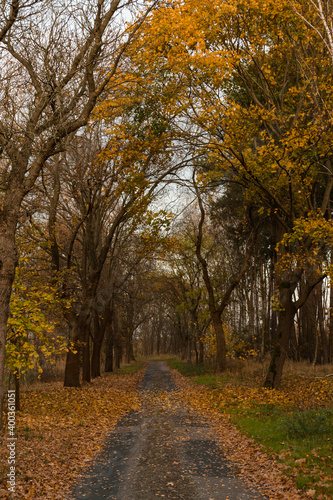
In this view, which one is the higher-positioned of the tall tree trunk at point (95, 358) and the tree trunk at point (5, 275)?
the tree trunk at point (5, 275)

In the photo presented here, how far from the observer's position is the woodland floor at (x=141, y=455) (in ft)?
19.3

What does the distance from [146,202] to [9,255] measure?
8.18 metres

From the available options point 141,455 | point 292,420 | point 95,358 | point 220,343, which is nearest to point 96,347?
point 95,358

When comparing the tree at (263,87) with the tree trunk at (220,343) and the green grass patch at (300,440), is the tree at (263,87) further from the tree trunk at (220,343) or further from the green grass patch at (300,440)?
the tree trunk at (220,343)

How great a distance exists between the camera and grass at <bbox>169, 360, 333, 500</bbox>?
6223 mm

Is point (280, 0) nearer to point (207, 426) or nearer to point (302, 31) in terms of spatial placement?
point (302, 31)

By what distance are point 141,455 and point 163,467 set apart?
94 cm

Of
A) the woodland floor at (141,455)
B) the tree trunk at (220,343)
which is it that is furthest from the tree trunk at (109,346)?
the woodland floor at (141,455)

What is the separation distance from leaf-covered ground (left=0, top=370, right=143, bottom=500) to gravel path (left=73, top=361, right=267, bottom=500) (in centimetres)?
32

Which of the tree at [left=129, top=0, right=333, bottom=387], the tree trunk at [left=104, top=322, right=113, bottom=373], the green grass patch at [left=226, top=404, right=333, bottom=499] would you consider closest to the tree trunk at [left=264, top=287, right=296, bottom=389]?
the tree at [left=129, top=0, right=333, bottom=387]

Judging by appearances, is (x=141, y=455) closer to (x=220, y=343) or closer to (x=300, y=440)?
(x=300, y=440)

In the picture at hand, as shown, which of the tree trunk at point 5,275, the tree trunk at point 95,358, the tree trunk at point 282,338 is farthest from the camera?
the tree trunk at point 95,358

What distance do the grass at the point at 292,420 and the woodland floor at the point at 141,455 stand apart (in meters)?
0.11

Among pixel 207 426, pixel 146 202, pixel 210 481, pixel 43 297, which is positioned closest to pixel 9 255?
pixel 43 297
